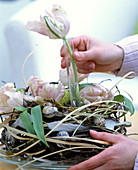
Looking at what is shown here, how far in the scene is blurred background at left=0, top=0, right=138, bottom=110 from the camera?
5.32ft

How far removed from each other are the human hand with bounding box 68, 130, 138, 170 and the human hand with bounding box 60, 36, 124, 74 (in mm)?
270

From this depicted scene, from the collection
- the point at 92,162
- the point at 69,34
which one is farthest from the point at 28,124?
the point at 69,34

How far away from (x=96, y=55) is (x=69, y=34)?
1.03 meters

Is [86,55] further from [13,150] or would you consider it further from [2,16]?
[2,16]

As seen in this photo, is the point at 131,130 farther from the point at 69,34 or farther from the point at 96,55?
the point at 69,34

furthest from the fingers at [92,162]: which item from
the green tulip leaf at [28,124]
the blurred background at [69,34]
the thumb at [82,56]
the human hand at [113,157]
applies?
the blurred background at [69,34]

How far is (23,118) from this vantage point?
0.56m

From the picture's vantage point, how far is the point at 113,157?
0.53 meters

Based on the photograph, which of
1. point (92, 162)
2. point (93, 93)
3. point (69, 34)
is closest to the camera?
point (92, 162)

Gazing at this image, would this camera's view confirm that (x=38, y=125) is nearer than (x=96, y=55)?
Yes

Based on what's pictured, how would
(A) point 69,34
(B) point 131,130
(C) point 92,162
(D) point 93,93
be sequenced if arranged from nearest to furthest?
(C) point 92,162 → (D) point 93,93 → (B) point 131,130 → (A) point 69,34

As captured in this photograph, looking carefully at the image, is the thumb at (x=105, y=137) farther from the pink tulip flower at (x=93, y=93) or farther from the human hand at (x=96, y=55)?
the human hand at (x=96, y=55)

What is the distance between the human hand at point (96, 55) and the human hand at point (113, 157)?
270 mm

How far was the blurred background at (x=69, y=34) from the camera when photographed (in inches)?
63.9
